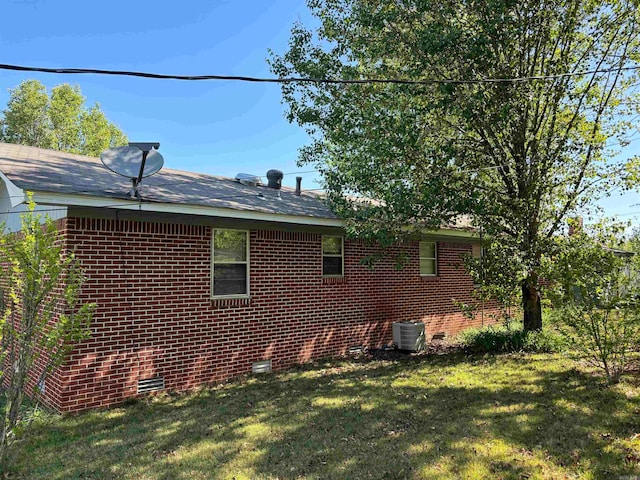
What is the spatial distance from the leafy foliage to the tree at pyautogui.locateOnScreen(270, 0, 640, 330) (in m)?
A: 1.21

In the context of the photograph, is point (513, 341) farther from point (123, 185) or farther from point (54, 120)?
point (54, 120)

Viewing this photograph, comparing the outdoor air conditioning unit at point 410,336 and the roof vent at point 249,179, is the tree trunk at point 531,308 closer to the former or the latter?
the outdoor air conditioning unit at point 410,336

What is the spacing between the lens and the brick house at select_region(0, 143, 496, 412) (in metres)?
6.00

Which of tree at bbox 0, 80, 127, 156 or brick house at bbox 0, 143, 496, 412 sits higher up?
tree at bbox 0, 80, 127, 156

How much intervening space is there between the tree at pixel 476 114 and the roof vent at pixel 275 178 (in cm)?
239

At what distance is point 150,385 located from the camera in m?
6.59

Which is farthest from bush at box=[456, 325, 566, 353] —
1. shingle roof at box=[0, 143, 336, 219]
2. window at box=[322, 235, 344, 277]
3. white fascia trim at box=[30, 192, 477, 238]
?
shingle roof at box=[0, 143, 336, 219]

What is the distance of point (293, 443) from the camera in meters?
4.52

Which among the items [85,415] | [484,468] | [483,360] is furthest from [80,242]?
[483,360]

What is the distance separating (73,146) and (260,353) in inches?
1128

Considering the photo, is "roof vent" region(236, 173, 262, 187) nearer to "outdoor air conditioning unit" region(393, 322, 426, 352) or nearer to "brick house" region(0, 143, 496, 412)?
"brick house" region(0, 143, 496, 412)

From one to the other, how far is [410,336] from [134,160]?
21.2 ft

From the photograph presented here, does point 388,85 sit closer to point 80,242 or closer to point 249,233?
point 249,233

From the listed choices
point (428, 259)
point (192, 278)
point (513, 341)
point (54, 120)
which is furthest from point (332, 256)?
point (54, 120)
